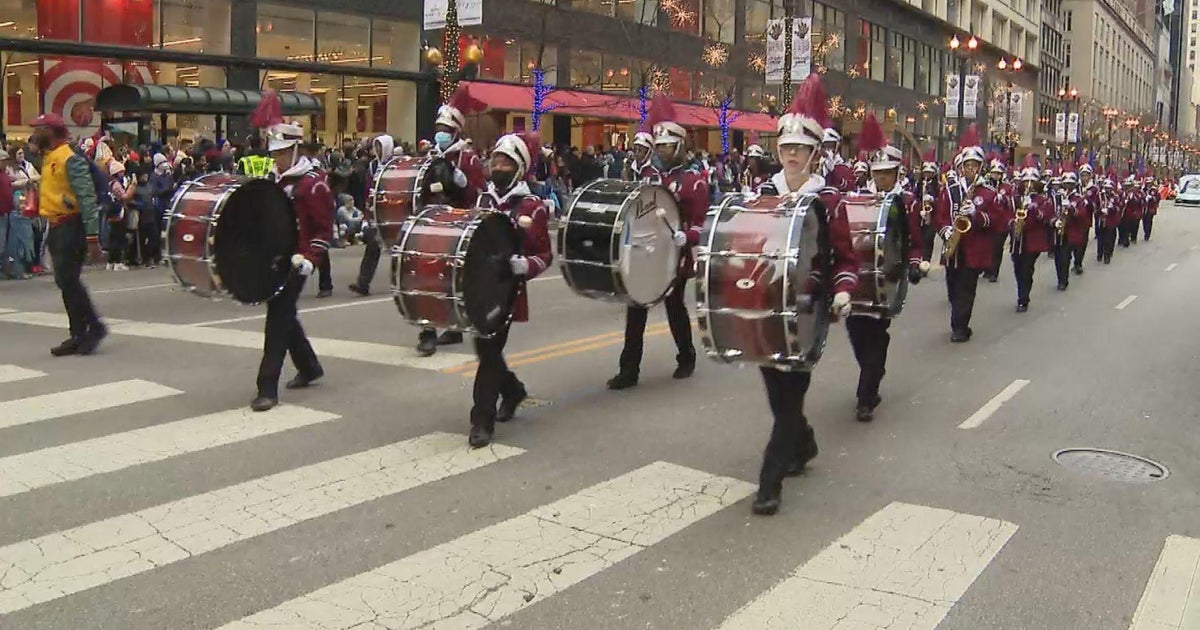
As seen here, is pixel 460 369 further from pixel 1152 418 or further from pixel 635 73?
pixel 635 73

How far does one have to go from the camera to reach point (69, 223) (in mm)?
10086

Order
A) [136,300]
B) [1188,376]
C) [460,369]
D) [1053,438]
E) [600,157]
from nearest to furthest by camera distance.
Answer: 1. [1053,438]
2. [460,369]
3. [1188,376]
4. [136,300]
5. [600,157]

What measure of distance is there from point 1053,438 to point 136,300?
10.6m

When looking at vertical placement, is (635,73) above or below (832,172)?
above

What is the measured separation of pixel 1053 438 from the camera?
7.76 metres

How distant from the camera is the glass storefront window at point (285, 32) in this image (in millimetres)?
27188

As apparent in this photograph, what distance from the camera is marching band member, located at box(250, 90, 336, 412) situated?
26.3ft

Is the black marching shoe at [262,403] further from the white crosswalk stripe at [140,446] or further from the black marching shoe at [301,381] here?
the black marching shoe at [301,381]

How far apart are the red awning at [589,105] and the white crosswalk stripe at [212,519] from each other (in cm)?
2372

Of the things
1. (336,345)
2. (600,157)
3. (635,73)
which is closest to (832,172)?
(336,345)

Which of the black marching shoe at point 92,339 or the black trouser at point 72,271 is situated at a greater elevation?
the black trouser at point 72,271

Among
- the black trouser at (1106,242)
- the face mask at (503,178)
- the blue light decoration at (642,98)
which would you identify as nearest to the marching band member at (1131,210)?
the black trouser at (1106,242)

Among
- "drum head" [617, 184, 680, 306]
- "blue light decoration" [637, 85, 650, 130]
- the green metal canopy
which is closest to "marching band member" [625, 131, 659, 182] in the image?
"drum head" [617, 184, 680, 306]

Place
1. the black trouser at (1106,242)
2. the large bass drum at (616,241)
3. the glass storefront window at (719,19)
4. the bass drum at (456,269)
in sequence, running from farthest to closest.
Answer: the glass storefront window at (719,19)
the black trouser at (1106,242)
the large bass drum at (616,241)
the bass drum at (456,269)
